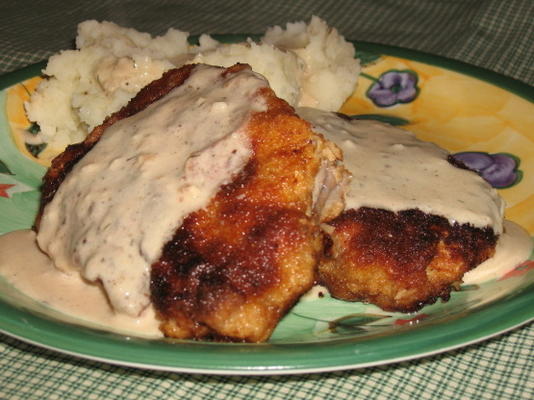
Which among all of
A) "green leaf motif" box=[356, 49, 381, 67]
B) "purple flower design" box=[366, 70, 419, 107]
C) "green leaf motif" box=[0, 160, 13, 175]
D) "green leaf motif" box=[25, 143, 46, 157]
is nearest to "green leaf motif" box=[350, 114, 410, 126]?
"purple flower design" box=[366, 70, 419, 107]

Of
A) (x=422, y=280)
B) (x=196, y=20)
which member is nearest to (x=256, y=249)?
(x=422, y=280)

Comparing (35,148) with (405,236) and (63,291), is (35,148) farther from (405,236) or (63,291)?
Result: (405,236)

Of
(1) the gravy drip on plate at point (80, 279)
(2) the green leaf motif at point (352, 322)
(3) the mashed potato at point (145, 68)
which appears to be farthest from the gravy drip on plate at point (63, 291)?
(3) the mashed potato at point (145, 68)

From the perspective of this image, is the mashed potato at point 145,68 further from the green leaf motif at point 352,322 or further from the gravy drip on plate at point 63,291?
the green leaf motif at point 352,322

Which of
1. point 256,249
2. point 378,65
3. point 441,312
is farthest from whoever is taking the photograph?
point 378,65

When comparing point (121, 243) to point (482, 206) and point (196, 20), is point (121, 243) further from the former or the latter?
point (196, 20)
